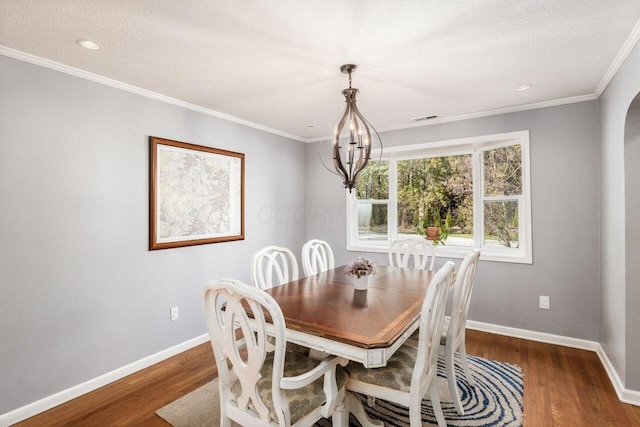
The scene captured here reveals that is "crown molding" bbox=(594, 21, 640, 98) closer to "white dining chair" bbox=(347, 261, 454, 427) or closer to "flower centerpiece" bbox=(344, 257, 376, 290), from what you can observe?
"white dining chair" bbox=(347, 261, 454, 427)

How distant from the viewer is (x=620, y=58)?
7.38 ft

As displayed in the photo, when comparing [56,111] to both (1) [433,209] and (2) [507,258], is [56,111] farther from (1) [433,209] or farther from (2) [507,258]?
(2) [507,258]

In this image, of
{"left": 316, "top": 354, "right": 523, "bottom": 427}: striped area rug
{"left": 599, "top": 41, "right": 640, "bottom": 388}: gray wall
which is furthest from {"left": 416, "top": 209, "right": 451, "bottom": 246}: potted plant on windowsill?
{"left": 316, "top": 354, "right": 523, "bottom": 427}: striped area rug

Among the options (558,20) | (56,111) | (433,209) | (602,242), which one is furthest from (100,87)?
(602,242)

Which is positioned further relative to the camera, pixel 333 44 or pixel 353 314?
pixel 333 44

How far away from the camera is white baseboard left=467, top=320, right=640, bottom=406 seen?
228 centimetres

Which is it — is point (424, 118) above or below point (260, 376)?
above

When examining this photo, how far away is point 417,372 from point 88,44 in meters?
2.76

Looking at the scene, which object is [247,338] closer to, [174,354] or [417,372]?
[417,372]

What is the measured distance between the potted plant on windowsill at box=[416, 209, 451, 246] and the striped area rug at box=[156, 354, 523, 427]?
1671mm

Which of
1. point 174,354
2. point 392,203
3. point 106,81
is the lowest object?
point 174,354

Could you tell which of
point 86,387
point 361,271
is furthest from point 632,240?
point 86,387

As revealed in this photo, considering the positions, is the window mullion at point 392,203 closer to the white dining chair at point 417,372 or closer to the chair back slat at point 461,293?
the chair back slat at point 461,293

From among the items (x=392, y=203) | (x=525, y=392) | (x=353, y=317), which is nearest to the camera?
(x=353, y=317)
